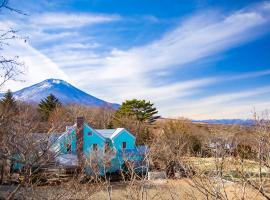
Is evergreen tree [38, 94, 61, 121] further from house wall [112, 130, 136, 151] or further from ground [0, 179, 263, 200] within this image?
ground [0, 179, 263, 200]

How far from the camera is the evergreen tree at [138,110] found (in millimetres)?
51787

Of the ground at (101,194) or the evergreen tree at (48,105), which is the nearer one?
the ground at (101,194)

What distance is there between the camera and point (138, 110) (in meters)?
53.6

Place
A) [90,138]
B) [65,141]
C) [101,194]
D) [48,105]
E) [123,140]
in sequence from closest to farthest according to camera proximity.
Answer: [65,141]
[101,194]
[90,138]
[123,140]
[48,105]

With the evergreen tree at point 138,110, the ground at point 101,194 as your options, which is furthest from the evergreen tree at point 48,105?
the ground at point 101,194

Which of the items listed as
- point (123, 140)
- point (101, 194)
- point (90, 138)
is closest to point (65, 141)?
point (101, 194)

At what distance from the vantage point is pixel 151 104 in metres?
55.6

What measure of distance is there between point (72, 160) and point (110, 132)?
9.69 m

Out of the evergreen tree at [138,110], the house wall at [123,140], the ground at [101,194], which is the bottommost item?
the ground at [101,194]

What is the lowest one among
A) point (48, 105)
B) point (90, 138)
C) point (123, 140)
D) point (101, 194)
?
point (101, 194)

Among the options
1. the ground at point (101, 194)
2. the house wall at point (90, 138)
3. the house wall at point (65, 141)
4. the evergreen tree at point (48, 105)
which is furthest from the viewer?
the evergreen tree at point (48, 105)

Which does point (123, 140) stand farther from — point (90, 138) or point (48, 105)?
point (48, 105)

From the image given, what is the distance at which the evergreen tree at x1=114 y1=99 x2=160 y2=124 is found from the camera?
170 feet

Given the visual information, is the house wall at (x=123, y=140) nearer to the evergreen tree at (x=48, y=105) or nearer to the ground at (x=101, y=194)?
the ground at (x=101, y=194)
